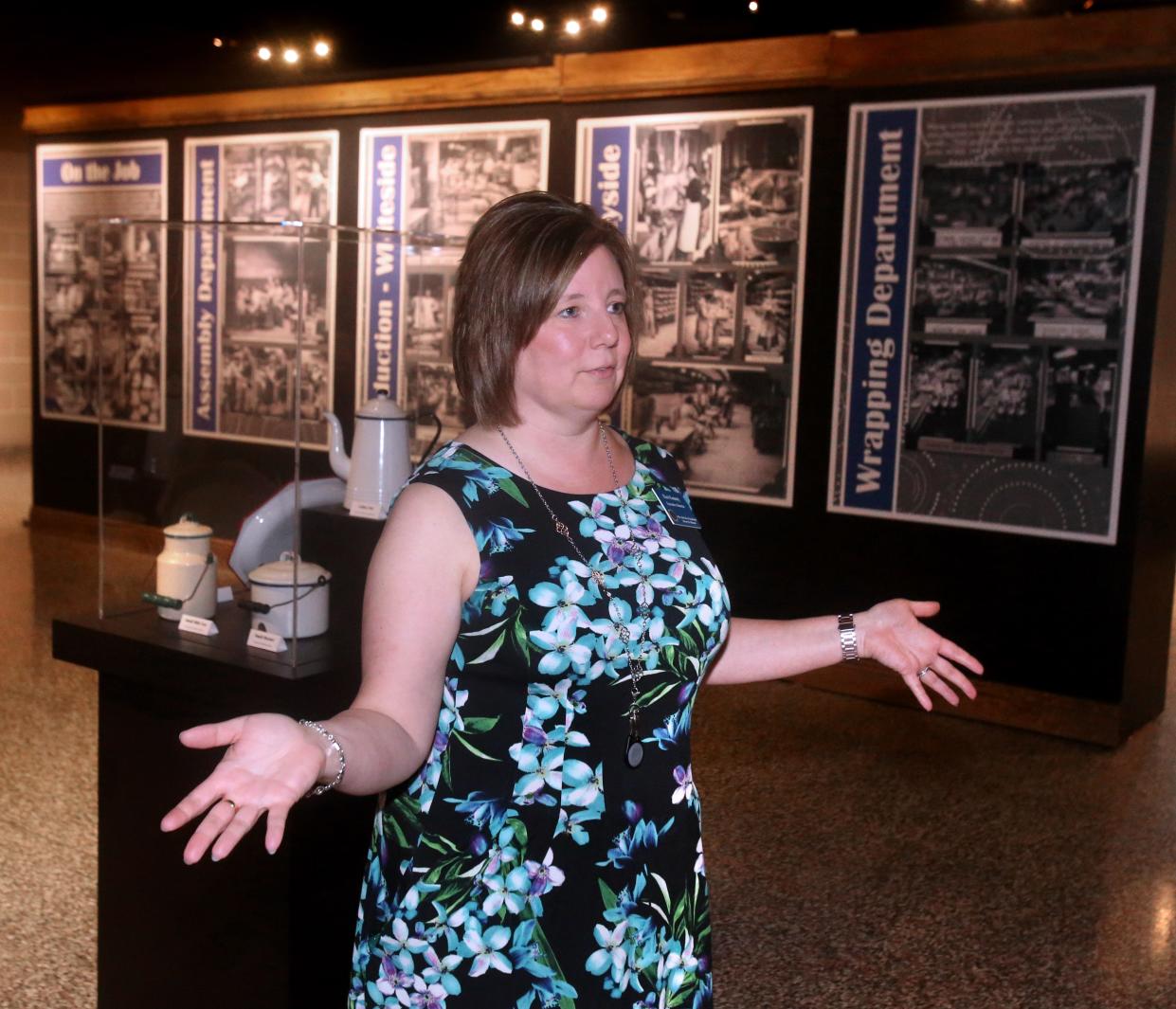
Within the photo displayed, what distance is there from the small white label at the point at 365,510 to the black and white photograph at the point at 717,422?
3.30m

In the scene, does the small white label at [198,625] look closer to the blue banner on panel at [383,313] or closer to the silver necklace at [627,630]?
the blue banner on panel at [383,313]

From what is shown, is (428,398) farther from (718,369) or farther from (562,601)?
(718,369)

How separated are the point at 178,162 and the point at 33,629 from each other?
304cm

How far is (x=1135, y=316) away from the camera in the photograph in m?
4.92

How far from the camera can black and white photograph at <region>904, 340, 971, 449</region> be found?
5.30 m

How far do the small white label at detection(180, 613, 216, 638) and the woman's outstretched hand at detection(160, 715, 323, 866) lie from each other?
1258mm

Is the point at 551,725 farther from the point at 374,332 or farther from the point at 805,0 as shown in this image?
the point at 805,0

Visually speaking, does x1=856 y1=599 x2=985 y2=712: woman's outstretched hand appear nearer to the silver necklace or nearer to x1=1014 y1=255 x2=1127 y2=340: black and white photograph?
the silver necklace

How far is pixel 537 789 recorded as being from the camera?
67.9 inches

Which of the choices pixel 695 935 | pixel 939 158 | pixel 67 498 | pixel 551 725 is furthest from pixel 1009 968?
pixel 67 498

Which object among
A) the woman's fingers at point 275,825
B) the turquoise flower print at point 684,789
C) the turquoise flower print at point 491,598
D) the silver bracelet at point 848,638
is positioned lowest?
the turquoise flower print at point 684,789

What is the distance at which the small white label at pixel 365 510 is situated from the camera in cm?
274

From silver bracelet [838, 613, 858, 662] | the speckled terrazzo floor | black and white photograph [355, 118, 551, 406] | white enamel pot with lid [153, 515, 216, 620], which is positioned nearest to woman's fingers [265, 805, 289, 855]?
silver bracelet [838, 613, 858, 662]

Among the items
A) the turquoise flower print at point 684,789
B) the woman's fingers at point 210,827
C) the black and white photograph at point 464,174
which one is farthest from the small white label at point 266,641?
the black and white photograph at point 464,174
